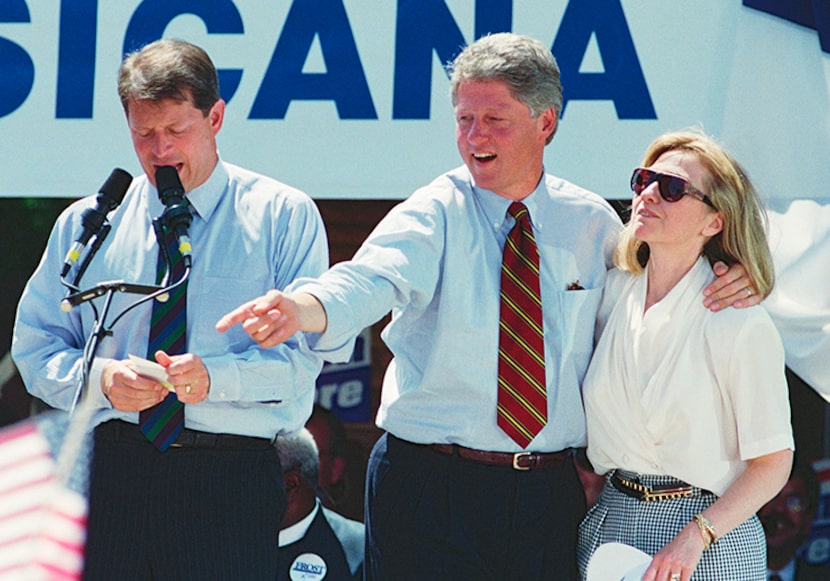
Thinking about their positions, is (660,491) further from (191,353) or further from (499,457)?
(191,353)

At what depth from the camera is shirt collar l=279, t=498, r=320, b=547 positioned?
16.1ft

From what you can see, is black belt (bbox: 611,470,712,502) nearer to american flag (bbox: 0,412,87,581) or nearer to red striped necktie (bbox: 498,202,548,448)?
red striped necktie (bbox: 498,202,548,448)

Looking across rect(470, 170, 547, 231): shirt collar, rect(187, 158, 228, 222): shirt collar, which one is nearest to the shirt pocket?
rect(470, 170, 547, 231): shirt collar

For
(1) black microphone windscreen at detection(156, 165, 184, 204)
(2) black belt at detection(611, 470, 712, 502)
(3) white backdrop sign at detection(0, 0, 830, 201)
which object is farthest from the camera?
(3) white backdrop sign at detection(0, 0, 830, 201)

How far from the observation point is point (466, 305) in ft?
10.1

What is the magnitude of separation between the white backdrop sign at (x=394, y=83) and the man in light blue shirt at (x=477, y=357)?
76cm

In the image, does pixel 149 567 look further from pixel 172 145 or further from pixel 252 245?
pixel 172 145

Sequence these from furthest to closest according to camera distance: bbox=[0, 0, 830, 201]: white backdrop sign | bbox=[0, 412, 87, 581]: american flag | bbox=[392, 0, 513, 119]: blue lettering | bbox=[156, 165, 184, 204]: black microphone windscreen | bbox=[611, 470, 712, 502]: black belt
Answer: bbox=[392, 0, 513, 119]: blue lettering, bbox=[0, 0, 830, 201]: white backdrop sign, bbox=[611, 470, 712, 502]: black belt, bbox=[156, 165, 184, 204]: black microphone windscreen, bbox=[0, 412, 87, 581]: american flag

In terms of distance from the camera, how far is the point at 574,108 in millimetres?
3961

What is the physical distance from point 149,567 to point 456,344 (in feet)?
3.08

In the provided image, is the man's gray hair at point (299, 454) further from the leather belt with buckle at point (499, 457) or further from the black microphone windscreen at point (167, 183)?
the black microphone windscreen at point (167, 183)

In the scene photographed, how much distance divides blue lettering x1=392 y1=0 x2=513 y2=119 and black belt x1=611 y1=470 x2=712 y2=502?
1511 mm

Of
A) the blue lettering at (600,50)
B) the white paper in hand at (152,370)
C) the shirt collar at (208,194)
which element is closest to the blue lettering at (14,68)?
the shirt collar at (208,194)

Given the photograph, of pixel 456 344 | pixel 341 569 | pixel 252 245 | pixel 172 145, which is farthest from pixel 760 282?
pixel 341 569
